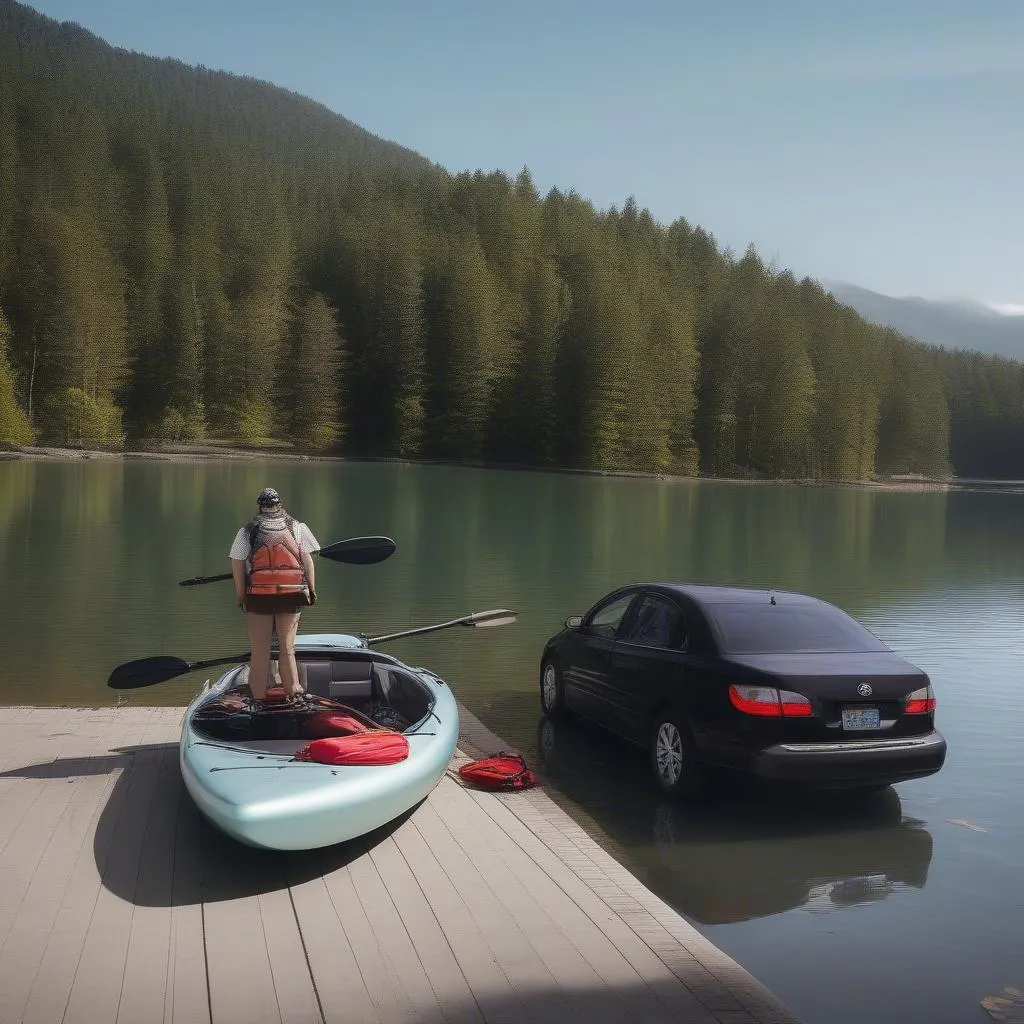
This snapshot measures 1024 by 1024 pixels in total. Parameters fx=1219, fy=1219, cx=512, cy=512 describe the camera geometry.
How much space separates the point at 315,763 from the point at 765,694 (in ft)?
10.8

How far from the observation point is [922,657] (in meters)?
17.3

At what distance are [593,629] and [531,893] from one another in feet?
17.2

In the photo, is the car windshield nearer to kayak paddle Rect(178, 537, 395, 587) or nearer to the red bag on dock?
the red bag on dock

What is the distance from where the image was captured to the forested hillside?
111m

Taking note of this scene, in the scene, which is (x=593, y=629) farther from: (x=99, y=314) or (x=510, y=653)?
(x=99, y=314)

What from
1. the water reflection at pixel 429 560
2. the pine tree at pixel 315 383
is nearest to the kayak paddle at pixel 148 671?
the water reflection at pixel 429 560

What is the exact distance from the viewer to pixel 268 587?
891cm

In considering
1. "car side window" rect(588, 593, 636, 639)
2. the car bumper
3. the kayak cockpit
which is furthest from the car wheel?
the kayak cockpit

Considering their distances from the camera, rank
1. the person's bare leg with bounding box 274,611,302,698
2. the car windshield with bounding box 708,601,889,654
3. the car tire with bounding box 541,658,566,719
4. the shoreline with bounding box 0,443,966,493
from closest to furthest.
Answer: the person's bare leg with bounding box 274,611,302,698
the car windshield with bounding box 708,601,889,654
the car tire with bounding box 541,658,566,719
the shoreline with bounding box 0,443,966,493

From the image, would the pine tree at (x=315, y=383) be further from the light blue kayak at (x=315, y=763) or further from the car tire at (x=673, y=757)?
the car tire at (x=673, y=757)

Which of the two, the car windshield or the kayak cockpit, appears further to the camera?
the car windshield

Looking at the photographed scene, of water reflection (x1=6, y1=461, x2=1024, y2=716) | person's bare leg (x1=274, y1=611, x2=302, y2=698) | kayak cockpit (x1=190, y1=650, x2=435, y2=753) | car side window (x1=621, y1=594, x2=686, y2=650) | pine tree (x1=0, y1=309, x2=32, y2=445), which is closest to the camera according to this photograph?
kayak cockpit (x1=190, y1=650, x2=435, y2=753)

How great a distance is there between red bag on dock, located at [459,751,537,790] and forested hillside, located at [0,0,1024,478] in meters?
90.9

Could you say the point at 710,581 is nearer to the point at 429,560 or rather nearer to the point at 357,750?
the point at 429,560
